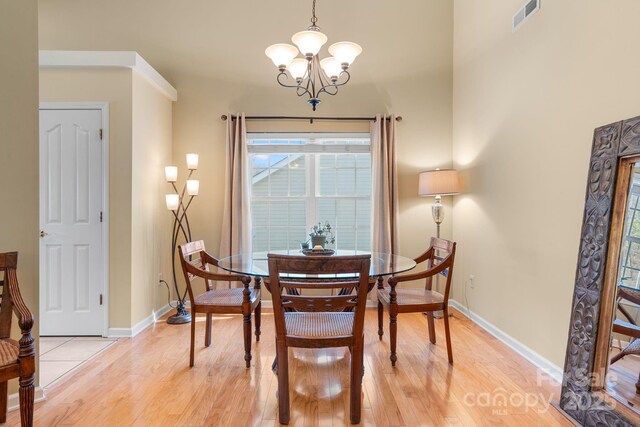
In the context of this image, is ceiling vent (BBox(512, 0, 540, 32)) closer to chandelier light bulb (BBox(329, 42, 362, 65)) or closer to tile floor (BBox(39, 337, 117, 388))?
chandelier light bulb (BBox(329, 42, 362, 65))

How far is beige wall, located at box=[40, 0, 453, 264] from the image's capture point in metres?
4.08

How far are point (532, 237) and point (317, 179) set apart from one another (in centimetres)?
242

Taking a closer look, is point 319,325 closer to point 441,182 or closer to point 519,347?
point 519,347

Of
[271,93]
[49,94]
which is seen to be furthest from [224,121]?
[49,94]

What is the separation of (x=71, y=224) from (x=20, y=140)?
129 cm

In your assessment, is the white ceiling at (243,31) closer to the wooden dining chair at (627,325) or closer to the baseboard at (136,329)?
the baseboard at (136,329)

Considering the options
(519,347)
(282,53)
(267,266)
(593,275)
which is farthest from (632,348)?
(282,53)

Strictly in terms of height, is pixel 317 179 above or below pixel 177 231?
above

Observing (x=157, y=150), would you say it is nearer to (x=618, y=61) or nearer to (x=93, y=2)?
(x=93, y=2)

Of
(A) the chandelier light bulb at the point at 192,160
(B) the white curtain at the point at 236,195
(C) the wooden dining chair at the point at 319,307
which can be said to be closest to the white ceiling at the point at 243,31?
(B) the white curtain at the point at 236,195

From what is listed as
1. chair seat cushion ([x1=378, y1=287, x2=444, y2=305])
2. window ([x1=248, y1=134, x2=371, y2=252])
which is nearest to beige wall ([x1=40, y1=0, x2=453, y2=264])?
window ([x1=248, y1=134, x2=371, y2=252])

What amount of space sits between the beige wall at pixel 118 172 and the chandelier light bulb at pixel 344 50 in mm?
1988

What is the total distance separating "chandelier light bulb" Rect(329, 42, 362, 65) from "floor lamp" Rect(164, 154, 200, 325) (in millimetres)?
1970

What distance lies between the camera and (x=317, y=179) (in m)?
4.30
